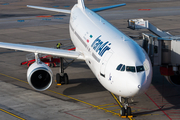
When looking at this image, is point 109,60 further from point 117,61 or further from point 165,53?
point 165,53

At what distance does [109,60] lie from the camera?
15883mm

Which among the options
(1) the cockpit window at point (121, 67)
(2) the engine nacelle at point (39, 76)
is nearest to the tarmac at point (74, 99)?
(2) the engine nacelle at point (39, 76)

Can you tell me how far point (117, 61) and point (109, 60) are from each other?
0.61 metres

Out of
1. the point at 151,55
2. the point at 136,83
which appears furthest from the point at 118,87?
the point at 151,55

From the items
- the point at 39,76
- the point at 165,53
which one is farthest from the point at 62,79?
the point at 165,53

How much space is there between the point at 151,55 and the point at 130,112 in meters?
5.34

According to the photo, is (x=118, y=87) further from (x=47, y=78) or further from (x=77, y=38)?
(x=77, y=38)

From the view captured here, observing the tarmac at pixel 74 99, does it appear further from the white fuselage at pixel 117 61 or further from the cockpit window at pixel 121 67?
the cockpit window at pixel 121 67

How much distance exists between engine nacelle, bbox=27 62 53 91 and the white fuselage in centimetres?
284

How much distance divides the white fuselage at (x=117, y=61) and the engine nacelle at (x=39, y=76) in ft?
9.31

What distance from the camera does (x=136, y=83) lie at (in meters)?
14.4

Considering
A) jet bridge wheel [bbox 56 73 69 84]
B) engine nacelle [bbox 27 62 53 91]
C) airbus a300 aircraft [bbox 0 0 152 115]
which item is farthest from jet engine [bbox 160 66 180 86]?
engine nacelle [bbox 27 62 53 91]

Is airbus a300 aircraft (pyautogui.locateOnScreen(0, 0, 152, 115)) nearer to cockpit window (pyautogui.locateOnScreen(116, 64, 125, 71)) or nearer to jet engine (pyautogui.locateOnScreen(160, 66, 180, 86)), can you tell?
cockpit window (pyautogui.locateOnScreen(116, 64, 125, 71))

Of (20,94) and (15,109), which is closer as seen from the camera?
(15,109)
